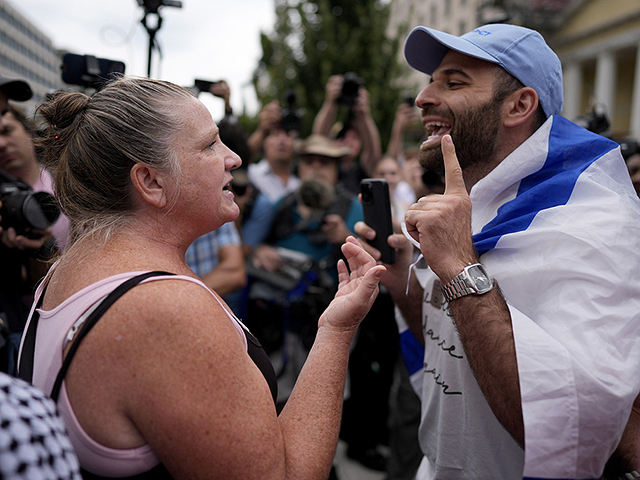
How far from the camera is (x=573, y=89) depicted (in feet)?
65.0

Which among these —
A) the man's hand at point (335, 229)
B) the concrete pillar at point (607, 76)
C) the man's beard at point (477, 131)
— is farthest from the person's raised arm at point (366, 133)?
the concrete pillar at point (607, 76)

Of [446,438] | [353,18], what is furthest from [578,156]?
[353,18]

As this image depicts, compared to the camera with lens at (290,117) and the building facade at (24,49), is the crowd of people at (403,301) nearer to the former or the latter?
the camera with lens at (290,117)

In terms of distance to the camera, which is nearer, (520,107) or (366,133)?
(520,107)

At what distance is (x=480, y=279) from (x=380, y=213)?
714mm

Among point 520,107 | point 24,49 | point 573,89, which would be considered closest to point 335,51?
point 520,107

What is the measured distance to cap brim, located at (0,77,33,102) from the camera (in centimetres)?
224

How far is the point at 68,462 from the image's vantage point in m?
0.79

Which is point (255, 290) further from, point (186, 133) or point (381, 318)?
point (186, 133)

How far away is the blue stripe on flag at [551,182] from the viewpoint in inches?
57.1

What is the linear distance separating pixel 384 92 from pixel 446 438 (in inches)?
490

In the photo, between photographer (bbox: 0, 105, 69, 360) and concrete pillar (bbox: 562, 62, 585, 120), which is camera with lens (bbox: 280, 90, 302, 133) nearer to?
photographer (bbox: 0, 105, 69, 360)

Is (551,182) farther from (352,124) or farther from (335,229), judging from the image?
(352,124)

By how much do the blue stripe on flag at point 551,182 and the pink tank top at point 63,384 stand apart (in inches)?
38.5
